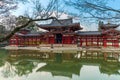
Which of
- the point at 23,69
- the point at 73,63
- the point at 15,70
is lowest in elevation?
the point at 73,63

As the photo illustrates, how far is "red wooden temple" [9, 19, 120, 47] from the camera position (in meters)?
33.2

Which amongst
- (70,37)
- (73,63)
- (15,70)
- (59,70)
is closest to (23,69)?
(15,70)

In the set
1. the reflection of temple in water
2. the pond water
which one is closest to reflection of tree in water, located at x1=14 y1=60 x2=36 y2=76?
the pond water

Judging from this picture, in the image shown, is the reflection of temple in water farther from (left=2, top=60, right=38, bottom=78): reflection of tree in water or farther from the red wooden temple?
the red wooden temple

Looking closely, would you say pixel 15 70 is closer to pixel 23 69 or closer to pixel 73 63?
pixel 23 69

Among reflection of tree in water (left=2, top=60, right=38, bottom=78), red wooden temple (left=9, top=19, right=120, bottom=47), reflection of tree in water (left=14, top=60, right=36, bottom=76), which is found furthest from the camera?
red wooden temple (left=9, top=19, right=120, bottom=47)

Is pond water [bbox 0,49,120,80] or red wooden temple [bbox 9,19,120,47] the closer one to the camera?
pond water [bbox 0,49,120,80]

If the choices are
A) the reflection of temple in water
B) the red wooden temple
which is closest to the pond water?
the reflection of temple in water

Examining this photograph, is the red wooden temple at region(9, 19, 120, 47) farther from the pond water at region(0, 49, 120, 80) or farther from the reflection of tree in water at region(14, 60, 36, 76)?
the reflection of tree in water at region(14, 60, 36, 76)

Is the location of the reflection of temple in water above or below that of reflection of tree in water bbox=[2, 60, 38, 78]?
below

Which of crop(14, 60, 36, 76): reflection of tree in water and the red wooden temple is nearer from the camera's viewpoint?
crop(14, 60, 36, 76): reflection of tree in water

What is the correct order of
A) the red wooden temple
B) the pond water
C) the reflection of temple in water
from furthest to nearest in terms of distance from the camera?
1. the red wooden temple
2. the reflection of temple in water
3. the pond water

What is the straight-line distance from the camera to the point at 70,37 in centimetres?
→ 3516

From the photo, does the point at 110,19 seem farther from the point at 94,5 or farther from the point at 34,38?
the point at 34,38
